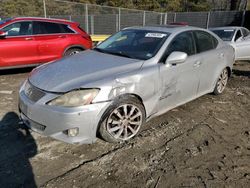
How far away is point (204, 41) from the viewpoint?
16.0 feet

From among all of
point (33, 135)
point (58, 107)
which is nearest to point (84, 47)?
point (33, 135)

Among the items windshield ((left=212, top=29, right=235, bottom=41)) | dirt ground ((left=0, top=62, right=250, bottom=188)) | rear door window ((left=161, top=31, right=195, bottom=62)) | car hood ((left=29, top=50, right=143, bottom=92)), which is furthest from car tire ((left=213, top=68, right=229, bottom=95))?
windshield ((left=212, top=29, right=235, bottom=41))

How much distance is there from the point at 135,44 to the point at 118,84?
1259 millimetres

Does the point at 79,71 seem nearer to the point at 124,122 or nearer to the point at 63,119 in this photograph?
the point at 63,119

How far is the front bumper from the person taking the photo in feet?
9.90

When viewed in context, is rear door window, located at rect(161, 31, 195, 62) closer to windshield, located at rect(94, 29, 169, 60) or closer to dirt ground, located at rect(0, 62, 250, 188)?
windshield, located at rect(94, 29, 169, 60)

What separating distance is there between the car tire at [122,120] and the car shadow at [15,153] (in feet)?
3.24

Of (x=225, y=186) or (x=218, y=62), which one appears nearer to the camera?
(x=225, y=186)

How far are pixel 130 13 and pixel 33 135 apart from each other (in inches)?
687

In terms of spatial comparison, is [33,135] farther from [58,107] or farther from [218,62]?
[218,62]

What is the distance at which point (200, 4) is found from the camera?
115 feet

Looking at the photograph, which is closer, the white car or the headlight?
the headlight

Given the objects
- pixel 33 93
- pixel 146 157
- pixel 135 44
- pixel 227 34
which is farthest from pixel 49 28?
pixel 227 34

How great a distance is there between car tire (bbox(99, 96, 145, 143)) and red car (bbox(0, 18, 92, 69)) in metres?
4.80
